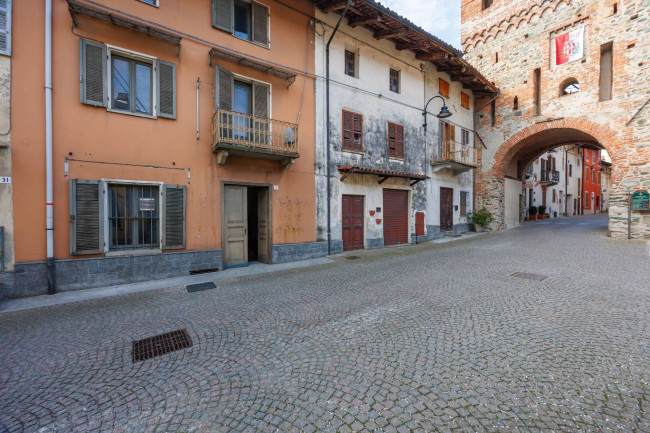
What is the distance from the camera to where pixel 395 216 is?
1285 centimetres

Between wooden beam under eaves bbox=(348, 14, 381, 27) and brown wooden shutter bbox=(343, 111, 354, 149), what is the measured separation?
3300 mm

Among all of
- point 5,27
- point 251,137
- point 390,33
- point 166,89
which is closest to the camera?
point 5,27

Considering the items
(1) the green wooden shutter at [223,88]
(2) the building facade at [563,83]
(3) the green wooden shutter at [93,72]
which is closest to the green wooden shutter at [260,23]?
(1) the green wooden shutter at [223,88]

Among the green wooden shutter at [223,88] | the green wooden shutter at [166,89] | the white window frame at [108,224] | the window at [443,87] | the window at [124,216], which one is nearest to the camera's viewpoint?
the window at [124,216]

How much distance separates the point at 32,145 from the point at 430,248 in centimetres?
1243

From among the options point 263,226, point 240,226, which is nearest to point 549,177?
point 263,226

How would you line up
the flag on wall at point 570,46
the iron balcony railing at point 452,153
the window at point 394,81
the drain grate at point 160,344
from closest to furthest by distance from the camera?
the drain grate at point 160,344 → the window at point 394,81 → the flag on wall at point 570,46 → the iron balcony railing at point 452,153

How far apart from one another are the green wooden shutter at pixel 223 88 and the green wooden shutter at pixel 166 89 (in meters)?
1.09

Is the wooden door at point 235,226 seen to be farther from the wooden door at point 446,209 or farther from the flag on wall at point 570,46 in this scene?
the flag on wall at point 570,46

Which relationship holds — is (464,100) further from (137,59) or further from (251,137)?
(137,59)

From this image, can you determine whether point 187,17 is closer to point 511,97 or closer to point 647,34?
point 511,97

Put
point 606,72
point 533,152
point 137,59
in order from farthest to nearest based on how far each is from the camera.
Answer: point 533,152
point 606,72
point 137,59

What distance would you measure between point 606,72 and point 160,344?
20.5m

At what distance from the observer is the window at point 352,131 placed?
1105 centimetres
